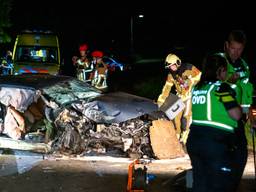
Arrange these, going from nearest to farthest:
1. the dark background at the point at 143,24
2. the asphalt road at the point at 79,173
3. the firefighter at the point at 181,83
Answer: the asphalt road at the point at 79,173
the firefighter at the point at 181,83
the dark background at the point at 143,24

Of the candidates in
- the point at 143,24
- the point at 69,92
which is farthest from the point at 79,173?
the point at 143,24

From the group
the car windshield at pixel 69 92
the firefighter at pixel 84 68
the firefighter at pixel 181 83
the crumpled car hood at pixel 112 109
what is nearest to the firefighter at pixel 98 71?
the firefighter at pixel 84 68

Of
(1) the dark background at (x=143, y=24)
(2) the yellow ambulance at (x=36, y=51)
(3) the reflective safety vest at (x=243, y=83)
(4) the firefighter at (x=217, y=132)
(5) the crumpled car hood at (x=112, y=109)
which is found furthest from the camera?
(1) the dark background at (x=143, y=24)

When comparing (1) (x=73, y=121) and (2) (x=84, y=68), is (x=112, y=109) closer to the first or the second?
(1) (x=73, y=121)

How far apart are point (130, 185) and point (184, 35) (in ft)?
121

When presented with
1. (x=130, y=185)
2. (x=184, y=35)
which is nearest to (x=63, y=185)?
(x=130, y=185)

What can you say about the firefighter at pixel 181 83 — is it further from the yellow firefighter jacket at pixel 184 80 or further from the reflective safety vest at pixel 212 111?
the reflective safety vest at pixel 212 111

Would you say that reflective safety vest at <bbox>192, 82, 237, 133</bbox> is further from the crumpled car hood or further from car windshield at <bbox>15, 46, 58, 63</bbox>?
car windshield at <bbox>15, 46, 58, 63</bbox>

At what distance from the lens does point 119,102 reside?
27.5ft

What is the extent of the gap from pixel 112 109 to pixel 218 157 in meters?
4.39

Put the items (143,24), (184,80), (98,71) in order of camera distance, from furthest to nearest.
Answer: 1. (143,24)
2. (98,71)
3. (184,80)

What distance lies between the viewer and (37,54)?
55.9 feet

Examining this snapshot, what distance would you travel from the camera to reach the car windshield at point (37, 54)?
671 inches

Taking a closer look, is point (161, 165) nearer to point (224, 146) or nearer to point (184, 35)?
point (224, 146)
